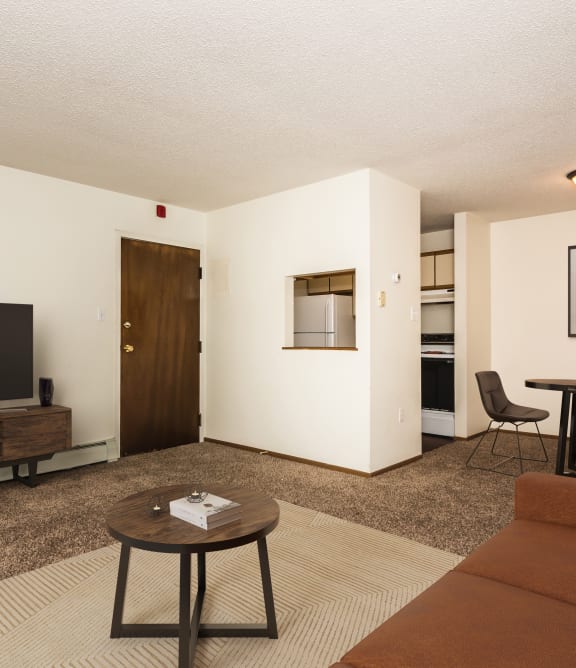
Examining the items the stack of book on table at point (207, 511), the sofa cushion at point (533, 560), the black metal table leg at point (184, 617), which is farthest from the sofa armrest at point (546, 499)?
the black metal table leg at point (184, 617)

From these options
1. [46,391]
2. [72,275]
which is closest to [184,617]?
[46,391]

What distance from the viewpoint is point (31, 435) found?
3.81 m

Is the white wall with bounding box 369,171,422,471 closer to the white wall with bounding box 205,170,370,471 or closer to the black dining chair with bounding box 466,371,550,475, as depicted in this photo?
the white wall with bounding box 205,170,370,471

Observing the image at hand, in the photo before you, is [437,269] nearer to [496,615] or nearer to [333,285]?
[333,285]

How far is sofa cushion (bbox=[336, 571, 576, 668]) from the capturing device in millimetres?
1099

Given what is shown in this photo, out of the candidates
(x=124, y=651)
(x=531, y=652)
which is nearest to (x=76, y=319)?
(x=124, y=651)

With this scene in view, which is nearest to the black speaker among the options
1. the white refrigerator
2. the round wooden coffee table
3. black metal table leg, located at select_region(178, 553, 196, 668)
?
the white refrigerator

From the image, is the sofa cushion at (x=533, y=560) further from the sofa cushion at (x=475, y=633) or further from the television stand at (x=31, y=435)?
the television stand at (x=31, y=435)

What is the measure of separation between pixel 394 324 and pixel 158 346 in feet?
7.91

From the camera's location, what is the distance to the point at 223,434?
5496mm

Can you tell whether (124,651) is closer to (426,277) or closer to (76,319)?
(76,319)

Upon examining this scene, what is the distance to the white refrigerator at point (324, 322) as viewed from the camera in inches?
191

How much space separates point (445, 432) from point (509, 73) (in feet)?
13.4

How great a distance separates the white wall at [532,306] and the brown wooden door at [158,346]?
3.61 meters
